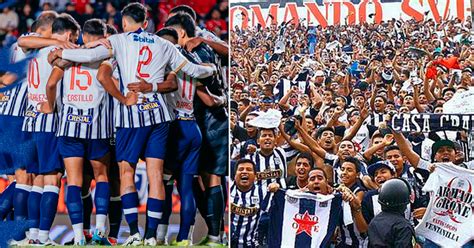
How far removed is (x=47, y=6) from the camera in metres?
6.91

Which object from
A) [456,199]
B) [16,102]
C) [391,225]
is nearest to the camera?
[391,225]

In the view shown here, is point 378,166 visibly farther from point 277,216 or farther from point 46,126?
point 46,126

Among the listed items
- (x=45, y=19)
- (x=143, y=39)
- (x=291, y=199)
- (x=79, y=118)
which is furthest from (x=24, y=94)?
(x=291, y=199)

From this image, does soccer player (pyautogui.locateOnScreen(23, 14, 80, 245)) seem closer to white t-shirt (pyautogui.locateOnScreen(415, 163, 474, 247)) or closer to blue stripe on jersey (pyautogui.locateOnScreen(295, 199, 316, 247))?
blue stripe on jersey (pyautogui.locateOnScreen(295, 199, 316, 247))

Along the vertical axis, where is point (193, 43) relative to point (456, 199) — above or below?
above

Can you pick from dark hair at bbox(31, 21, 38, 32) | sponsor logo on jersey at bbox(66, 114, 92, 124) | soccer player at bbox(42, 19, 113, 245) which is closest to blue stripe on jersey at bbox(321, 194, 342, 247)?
soccer player at bbox(42, 19, 113, 245)

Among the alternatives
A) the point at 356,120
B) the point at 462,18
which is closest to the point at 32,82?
the point at 356,120

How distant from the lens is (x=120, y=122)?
268 inches

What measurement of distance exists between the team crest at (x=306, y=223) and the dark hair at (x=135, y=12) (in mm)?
2226

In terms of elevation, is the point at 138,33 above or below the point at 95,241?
above

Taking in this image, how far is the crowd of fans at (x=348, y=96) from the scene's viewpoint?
250 inches

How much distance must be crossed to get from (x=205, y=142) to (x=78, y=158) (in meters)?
1.15

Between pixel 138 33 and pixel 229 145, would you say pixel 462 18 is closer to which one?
pixel 229 145

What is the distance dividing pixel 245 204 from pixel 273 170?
0.39 meters
